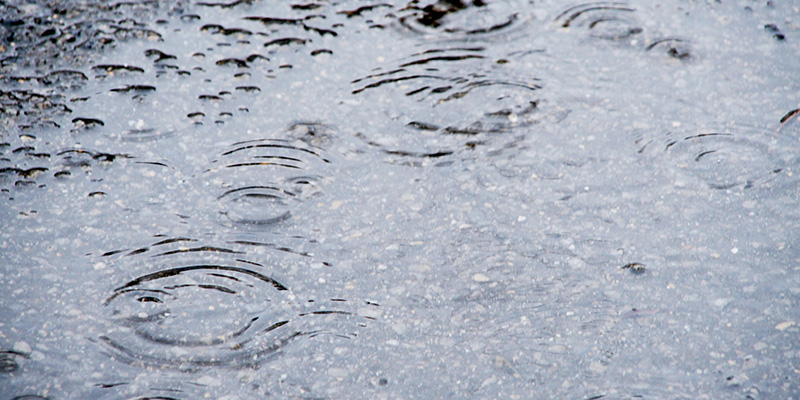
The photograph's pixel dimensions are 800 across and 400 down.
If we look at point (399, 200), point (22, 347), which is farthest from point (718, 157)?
point (22, 347)

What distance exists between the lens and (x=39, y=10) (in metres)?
4.18

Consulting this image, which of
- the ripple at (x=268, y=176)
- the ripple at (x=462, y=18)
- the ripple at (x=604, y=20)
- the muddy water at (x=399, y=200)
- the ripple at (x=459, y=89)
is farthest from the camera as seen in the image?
the ripple at (x=462, y=18)

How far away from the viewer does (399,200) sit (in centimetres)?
312

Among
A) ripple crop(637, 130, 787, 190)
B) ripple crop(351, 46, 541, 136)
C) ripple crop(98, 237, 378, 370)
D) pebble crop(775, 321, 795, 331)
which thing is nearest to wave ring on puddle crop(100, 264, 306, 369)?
ripple crop(98, 237, 378, 370)

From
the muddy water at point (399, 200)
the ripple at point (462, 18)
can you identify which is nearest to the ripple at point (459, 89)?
the muddy water at point (399, 200)

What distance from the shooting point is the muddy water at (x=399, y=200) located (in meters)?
2.45

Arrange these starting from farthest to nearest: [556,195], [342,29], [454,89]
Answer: [342,29]
[454,89]
[556,195]

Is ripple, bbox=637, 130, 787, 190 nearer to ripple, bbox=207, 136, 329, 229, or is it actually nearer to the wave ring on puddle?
ripple, bbox=207, 136, 329, 229

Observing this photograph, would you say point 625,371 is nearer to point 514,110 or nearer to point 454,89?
point 514,110

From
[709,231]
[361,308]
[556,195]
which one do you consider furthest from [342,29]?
[709,231]

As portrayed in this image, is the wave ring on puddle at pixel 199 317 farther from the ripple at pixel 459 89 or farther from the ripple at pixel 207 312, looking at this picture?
the ripple at pixel 459 89

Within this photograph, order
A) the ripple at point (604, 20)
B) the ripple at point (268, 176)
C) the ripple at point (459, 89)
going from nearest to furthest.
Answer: the ripple at point (268, 176) < the ripple at point (459, 89) < the ripple at point (604, 20)

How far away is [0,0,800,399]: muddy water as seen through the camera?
2447 mm

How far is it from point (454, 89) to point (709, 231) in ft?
5.04
